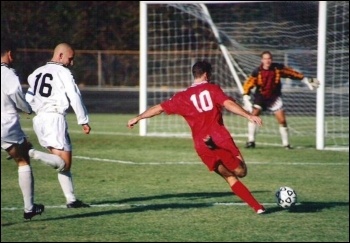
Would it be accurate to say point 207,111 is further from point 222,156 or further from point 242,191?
point 242,191

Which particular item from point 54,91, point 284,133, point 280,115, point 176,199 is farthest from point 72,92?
point 284,133

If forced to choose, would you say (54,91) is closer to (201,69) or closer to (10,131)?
(10,131)

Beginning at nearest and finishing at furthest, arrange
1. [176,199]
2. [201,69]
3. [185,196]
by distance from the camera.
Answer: [201,69]
[176,199]
[185,196]

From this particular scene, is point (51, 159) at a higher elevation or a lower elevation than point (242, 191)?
higher

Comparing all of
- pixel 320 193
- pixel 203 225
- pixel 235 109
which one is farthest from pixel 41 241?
pixel 235 109

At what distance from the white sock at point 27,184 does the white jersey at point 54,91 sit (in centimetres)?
335

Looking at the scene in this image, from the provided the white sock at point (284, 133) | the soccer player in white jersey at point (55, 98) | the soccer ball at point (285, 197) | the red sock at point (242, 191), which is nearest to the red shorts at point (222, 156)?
the soccer player in white jersey at point (55, 98)

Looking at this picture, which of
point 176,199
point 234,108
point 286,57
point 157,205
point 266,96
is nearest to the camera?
point 234,108

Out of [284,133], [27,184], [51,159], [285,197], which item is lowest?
[284,133]

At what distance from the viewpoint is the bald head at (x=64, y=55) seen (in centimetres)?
536

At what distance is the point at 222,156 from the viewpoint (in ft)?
22.1

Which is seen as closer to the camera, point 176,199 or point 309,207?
point 309,207

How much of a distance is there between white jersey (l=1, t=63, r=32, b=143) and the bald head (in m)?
0.33

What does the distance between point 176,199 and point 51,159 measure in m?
13.9
